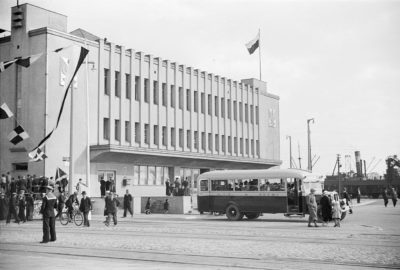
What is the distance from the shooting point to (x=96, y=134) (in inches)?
1556

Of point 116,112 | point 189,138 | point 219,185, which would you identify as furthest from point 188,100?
point 219,185

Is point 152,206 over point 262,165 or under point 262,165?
under

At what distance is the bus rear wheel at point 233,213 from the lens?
95.3ft

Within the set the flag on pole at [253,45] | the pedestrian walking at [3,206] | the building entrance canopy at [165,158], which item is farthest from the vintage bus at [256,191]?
Answer: the flag on pole at [253,45]

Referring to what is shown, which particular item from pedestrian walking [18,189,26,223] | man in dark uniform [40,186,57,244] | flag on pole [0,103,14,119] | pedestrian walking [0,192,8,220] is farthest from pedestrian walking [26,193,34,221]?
man in dark uniform [40,186,57,244]

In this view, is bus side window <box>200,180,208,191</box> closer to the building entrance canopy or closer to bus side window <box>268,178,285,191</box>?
bus side window <box>268,178,285,191</box>

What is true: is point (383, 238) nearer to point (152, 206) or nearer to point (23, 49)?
point (152, 206)

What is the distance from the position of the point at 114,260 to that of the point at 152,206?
26.2m

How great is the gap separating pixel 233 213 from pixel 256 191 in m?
1.86

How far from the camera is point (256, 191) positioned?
28.8m

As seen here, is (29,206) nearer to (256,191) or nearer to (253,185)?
(253,185)

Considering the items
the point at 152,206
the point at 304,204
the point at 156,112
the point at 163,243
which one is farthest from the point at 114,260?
the point at 156,112

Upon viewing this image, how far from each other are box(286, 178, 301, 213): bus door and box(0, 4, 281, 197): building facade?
11208 millimetres

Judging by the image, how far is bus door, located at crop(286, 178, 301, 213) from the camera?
27622 millimetres
